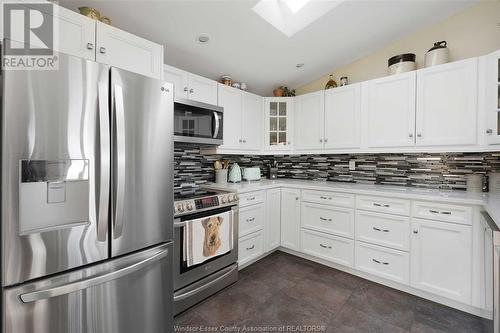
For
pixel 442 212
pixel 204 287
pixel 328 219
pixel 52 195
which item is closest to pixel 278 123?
pixel 328 219

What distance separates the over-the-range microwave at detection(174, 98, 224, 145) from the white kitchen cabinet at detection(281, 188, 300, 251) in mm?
1173

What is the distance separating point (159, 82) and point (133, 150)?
48 cm

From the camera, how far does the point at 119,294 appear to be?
125 centimetres

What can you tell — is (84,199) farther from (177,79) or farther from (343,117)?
(343,117)

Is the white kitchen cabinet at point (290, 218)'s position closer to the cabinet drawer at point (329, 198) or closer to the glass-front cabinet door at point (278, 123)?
the cabinet drawer at point (329, 198)

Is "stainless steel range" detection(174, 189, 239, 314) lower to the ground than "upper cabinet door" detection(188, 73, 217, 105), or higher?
lower

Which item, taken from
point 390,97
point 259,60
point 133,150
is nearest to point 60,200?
point 133,150

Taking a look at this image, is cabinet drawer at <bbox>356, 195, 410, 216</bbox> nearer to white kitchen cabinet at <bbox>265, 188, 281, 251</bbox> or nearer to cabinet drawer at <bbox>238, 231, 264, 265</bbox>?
white kitchen cabinet at <bbox>265, 188, 281, 251</bbox>

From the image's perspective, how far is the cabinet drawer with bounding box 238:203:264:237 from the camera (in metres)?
2.42

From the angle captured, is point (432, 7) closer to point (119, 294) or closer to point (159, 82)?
point (159, 82)

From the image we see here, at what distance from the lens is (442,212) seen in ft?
6.22

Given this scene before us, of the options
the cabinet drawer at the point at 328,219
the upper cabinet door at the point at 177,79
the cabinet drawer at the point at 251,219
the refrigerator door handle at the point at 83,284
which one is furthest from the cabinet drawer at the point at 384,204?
the upper cabinet door at the point at 177,79

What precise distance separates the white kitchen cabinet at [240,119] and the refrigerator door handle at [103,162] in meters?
1.48

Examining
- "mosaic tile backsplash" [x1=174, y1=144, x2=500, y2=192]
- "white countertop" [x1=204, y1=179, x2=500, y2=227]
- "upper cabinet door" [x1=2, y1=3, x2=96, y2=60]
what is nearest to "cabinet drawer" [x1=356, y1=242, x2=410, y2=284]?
"white countertop" [x1=204, y1=179, x2=500, y2=227]
